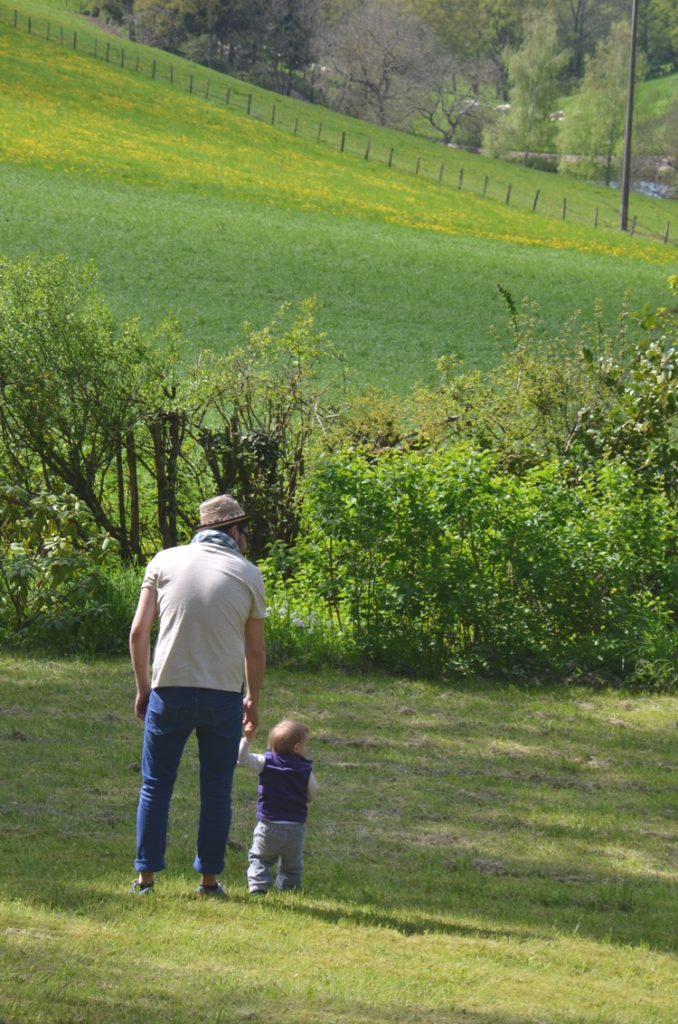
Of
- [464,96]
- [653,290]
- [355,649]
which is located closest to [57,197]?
[653,290]

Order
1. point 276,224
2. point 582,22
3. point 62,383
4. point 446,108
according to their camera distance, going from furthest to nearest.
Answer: point 582,22, point 446,108, point 276,224, point 62,383

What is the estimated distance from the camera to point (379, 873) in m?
6.88

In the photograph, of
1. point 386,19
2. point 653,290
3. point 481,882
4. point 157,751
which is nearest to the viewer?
point 157,751

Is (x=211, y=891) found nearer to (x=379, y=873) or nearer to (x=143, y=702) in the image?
(x=143, y=702)

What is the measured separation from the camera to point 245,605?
19.9 ft

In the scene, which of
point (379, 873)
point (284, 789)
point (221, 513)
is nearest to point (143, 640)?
point (221, 513)

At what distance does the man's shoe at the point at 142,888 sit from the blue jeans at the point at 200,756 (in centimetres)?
8

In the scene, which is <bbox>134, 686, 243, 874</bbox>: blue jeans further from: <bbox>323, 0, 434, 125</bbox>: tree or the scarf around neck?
<bbox>323, 0, 434, 125</bbox>: tree

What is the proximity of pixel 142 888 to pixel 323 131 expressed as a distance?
78881mm

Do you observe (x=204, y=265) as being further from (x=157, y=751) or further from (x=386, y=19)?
(x=386, y=19)

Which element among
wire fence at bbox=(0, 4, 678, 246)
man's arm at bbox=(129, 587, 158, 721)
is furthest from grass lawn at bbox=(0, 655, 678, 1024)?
wire fence at bbox=(0, 4, 678, 246)

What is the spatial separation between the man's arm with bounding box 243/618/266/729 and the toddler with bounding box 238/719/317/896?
0.51 ft

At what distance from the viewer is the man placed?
595 cm

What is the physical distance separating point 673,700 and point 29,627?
6.07 metres
